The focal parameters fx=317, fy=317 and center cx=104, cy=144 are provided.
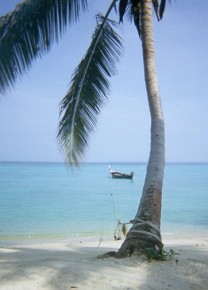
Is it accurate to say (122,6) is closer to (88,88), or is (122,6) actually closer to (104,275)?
(88,88)

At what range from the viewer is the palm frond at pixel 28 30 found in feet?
18.5

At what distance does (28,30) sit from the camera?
578 cm

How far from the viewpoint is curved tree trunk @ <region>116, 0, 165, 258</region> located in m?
4.84

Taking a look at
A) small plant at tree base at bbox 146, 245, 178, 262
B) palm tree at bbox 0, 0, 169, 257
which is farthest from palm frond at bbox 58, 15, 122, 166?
small plant at tree base at bbox 146, 245, 178, 262

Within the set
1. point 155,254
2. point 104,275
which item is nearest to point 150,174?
point 155,254

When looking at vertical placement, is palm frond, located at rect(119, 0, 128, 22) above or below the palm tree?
above

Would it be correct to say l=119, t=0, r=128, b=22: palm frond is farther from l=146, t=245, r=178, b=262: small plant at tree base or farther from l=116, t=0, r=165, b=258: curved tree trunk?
l=146, t=245, r=178, b=262: small plant at tree base

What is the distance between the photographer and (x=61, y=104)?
7148mm

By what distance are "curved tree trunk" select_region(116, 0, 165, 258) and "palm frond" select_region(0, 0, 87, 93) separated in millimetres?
1428

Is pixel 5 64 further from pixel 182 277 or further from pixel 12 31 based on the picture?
pixel 182 277

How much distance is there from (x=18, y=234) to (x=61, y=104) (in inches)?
328

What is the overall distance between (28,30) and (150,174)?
3.39 m

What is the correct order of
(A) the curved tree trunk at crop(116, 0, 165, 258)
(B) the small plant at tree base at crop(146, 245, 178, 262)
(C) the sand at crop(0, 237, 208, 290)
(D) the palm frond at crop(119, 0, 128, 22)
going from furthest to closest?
(D) the palm frond at crop(119, 0, 128, 22), (A) the curved tree trunk at crop(116, 0, 165, 258), (B) the small plant at tree base at crop(146, 245, 178, 262), (C) the sand at crop(0, 237, 208, 290)

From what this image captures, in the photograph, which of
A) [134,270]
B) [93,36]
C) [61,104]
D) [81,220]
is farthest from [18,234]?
[134,270]
